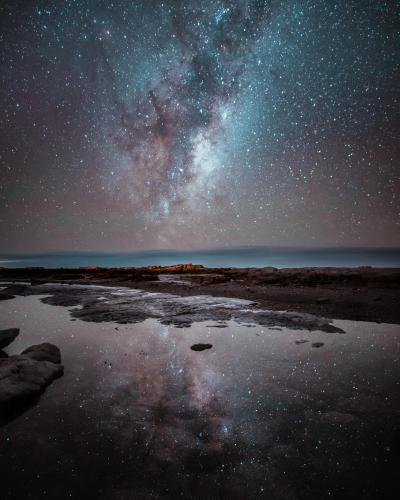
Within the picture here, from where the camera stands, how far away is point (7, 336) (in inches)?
309

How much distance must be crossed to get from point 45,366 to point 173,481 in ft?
12.4

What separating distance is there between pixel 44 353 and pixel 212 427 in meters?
4.47

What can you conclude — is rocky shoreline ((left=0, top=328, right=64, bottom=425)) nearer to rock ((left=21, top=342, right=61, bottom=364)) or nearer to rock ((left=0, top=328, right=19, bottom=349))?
rock ((left=21, top=342, right=61, bottom=364))

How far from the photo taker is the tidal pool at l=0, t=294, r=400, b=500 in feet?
8.61

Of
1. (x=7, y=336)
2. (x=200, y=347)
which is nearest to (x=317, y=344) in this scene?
(x=200, y=347)

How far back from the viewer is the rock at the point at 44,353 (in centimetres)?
585

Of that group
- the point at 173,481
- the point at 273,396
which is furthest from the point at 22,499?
the point at 273,396

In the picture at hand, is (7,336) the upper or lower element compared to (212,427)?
lower

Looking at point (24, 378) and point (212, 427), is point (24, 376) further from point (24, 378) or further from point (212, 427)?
point (212, 427)

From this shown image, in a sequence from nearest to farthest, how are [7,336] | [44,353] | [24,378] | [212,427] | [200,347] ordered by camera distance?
1. [212,427]
2. [24,378]
3. [44,353]
4. [200,347]
5. [7,336]

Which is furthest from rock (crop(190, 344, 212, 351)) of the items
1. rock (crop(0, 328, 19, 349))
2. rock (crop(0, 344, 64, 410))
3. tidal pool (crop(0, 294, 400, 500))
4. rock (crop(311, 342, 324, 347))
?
rock (crop(0, 328, 19, 349))

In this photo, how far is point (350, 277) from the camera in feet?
74.8

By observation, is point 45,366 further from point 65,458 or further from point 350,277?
point 350,277

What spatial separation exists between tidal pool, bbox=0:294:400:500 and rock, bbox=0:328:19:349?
2348 millimetres
